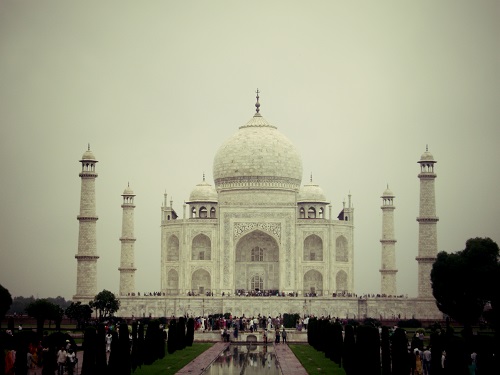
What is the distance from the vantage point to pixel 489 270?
29844 millimetres

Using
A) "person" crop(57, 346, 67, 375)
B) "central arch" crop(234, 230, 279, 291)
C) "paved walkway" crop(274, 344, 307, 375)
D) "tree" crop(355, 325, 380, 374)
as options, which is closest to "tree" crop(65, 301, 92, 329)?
"paved walkway" crop(274, 344, 307, 375)

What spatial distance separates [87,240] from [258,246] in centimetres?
742

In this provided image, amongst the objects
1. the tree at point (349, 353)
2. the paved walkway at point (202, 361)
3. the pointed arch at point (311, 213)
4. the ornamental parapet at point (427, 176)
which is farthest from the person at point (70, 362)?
the pointed arch at point (311, 213)

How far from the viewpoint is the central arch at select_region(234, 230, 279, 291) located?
40.9 metres

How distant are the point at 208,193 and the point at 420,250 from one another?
9.78 m

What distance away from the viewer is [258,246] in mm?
41438

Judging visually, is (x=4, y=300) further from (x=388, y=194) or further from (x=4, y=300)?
(x=388, y=194)

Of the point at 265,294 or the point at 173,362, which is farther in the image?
the point at 265,294

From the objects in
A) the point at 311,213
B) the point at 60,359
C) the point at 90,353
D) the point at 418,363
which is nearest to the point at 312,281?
the point at 311,213

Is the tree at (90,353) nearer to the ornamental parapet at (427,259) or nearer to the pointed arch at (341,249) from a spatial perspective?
the ornamental parapet at (427,259)

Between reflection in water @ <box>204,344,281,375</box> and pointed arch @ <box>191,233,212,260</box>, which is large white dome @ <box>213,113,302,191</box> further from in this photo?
reflection in water @ <box>204,344,281,375</box>

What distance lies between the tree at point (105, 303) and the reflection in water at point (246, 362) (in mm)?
8279

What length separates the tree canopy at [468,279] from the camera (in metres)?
30.2

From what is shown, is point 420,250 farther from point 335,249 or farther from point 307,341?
point 307,341
